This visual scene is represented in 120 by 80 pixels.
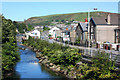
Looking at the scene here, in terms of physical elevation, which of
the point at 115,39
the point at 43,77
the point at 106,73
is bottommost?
the point at 43,77

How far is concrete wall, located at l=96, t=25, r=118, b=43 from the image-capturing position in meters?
41.4

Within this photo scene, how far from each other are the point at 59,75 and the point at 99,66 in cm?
784

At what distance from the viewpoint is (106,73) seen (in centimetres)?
1936

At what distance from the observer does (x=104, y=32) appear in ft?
138

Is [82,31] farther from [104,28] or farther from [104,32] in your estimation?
[104,28]

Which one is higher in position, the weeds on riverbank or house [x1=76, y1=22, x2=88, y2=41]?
house [x1=76, y1=22, x2=88, y2=41]

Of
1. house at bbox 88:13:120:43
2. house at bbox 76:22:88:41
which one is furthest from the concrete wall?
house at bbox 76:22:88:41

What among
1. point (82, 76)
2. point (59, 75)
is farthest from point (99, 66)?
point (59, 75)

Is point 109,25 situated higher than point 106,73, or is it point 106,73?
point 109,25

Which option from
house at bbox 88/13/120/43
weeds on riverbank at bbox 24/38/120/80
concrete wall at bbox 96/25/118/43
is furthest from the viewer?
concrete wall at bbox 96/25/118/43

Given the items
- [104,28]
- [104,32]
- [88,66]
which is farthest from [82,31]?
[88,66]

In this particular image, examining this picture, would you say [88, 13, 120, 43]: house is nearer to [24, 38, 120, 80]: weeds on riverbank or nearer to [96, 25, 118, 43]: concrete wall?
[96, 25, 118, 43]: concrete wall

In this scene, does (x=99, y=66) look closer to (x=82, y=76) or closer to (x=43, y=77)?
(x=82, y=76)

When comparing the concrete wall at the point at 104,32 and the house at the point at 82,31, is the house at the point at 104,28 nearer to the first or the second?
the concrete wall at the point at 104,32
